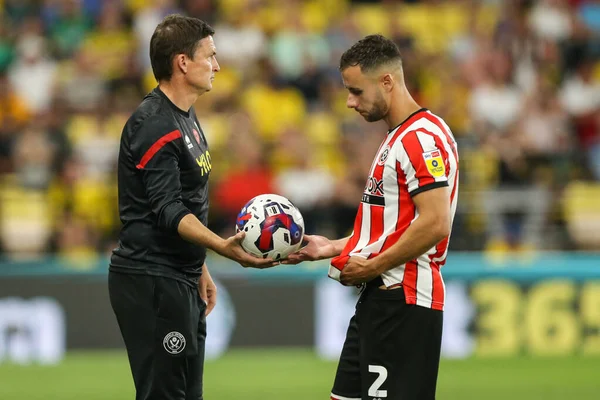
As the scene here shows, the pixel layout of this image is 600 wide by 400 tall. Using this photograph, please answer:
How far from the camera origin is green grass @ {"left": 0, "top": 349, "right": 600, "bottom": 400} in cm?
987

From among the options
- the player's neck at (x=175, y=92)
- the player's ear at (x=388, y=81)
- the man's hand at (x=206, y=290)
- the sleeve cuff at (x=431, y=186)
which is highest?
the player's ear at (x=388, y=81)

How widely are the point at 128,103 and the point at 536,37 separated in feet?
20.2

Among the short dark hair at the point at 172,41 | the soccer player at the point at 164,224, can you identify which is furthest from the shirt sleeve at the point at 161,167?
the short dark hair at the point at 172,41

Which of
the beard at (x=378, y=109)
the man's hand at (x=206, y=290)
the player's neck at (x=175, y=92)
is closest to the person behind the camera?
the beard at (x=378, y=109)

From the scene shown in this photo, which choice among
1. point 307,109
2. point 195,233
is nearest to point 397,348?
point 195,233

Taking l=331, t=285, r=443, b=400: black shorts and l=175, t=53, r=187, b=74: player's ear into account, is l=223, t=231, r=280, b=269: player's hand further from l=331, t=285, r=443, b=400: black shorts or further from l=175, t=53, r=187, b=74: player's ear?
l=175, t=53, r=187, b=74: player's ear

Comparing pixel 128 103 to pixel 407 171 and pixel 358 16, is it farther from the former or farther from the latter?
pixel 407 171

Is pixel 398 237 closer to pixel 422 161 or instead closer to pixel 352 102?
pixel 422 161

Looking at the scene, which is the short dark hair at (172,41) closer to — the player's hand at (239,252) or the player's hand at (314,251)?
the player's hand at (239,252)

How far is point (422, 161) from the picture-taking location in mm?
5137

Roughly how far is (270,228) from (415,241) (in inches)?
33.4

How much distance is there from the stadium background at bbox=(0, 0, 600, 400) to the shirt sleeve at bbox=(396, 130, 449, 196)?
504 cm

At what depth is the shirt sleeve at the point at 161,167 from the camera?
5.36 m

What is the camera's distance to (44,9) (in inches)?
612
